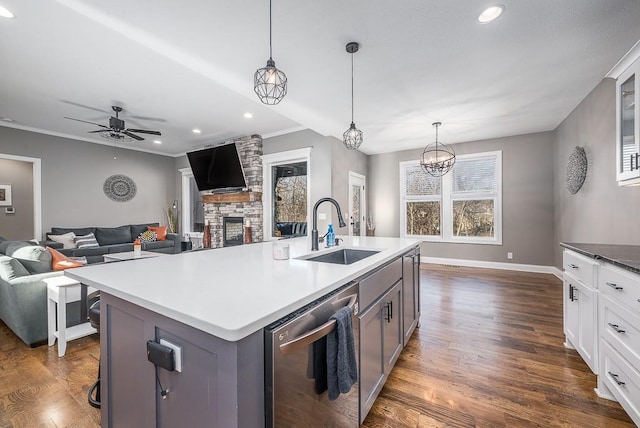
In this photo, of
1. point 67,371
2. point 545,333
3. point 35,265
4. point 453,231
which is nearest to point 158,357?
point 67,371

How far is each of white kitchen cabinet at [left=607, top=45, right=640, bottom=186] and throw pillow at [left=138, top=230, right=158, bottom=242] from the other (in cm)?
726

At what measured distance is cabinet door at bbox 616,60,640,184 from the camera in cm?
191

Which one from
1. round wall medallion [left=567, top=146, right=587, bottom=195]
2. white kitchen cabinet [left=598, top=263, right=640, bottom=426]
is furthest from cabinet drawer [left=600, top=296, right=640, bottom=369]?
round wall medallion [left=567, top=146, right=587, bottom=195]

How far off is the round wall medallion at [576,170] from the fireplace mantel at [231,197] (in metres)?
5.13

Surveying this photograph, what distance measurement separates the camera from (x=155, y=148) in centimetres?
671

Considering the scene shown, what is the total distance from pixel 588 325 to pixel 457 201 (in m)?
4.09

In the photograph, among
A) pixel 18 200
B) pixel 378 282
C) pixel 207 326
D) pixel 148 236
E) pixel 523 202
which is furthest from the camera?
pixel 18 200

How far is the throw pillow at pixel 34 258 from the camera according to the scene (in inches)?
103

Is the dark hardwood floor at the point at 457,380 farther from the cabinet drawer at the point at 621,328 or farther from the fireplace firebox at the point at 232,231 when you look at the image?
the fireplace firebox at the point at 232,231

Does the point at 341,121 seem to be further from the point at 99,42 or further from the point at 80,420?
the point at 80,420

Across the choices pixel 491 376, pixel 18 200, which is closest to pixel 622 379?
pixel 491 376

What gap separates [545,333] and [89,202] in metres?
7.89

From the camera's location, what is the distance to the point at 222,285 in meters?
1.05

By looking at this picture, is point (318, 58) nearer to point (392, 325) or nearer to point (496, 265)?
point (392, 325)
